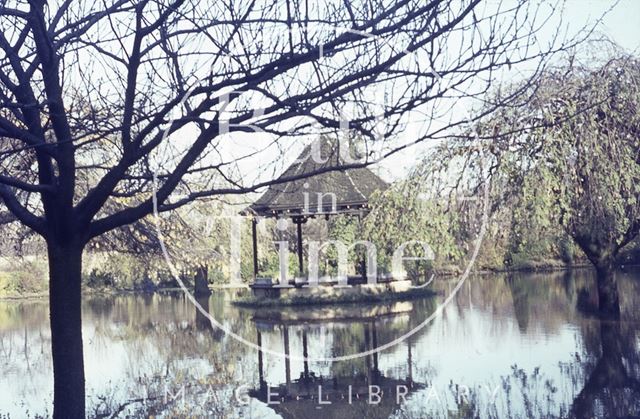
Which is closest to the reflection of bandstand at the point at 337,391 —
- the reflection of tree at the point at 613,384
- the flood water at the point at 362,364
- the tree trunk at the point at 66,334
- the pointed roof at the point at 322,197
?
the flood water at the point at 362,364

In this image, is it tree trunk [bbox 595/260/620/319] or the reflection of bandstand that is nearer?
the reflection of bandstand

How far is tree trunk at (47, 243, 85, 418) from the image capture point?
5.27 metres

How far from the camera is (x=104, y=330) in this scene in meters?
15.7

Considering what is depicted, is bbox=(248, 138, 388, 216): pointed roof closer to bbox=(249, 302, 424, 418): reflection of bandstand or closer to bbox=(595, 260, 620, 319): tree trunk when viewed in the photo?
bbox=(595, 260, 620, 319): tree trunk

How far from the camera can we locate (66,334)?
5273 mm

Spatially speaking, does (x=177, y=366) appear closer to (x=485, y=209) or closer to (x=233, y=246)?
(x=485, y=209)

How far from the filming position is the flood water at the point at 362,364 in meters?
6.87

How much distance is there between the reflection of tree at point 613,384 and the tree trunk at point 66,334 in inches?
145

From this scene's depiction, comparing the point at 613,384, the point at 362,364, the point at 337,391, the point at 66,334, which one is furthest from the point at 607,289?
the point at 66,334

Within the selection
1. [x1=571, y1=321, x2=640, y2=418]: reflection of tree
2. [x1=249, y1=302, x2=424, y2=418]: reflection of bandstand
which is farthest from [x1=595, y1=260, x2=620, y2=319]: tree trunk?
[x1=249, y1=302, x2=424, y2=418]: reflection of bandstand

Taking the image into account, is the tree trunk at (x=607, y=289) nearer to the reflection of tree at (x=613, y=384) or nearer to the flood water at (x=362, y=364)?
the flood water at (x=362, y=364)

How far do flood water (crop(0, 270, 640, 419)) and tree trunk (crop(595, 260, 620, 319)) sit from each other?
241 mm

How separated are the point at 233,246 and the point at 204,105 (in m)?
22.8

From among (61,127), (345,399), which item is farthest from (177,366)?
(61,127)
